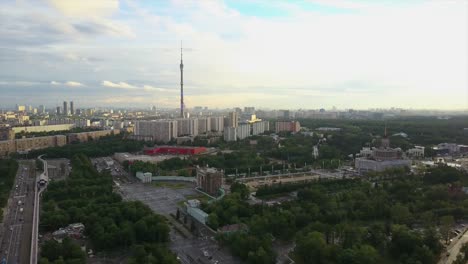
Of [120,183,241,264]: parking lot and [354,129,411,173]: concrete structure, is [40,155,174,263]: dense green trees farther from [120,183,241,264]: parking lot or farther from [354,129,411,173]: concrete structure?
[354,129,411,173]: concrete structure

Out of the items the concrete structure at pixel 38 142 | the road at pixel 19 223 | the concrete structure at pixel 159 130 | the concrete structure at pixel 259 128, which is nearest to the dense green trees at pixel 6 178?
the road at pixel 19 223

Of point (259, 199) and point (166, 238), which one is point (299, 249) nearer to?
point (166, 238)

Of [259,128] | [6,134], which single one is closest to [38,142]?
[6,134]

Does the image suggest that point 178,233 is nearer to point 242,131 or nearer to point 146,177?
point 146,177

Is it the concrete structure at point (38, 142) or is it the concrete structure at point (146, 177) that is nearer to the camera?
the concrete structure at point (146, 177)

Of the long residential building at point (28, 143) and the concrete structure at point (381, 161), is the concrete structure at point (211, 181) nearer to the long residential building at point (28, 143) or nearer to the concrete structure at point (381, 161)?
the concrete structure at point (381, 161)

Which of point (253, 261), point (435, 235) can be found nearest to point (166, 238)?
point (253, 261)
